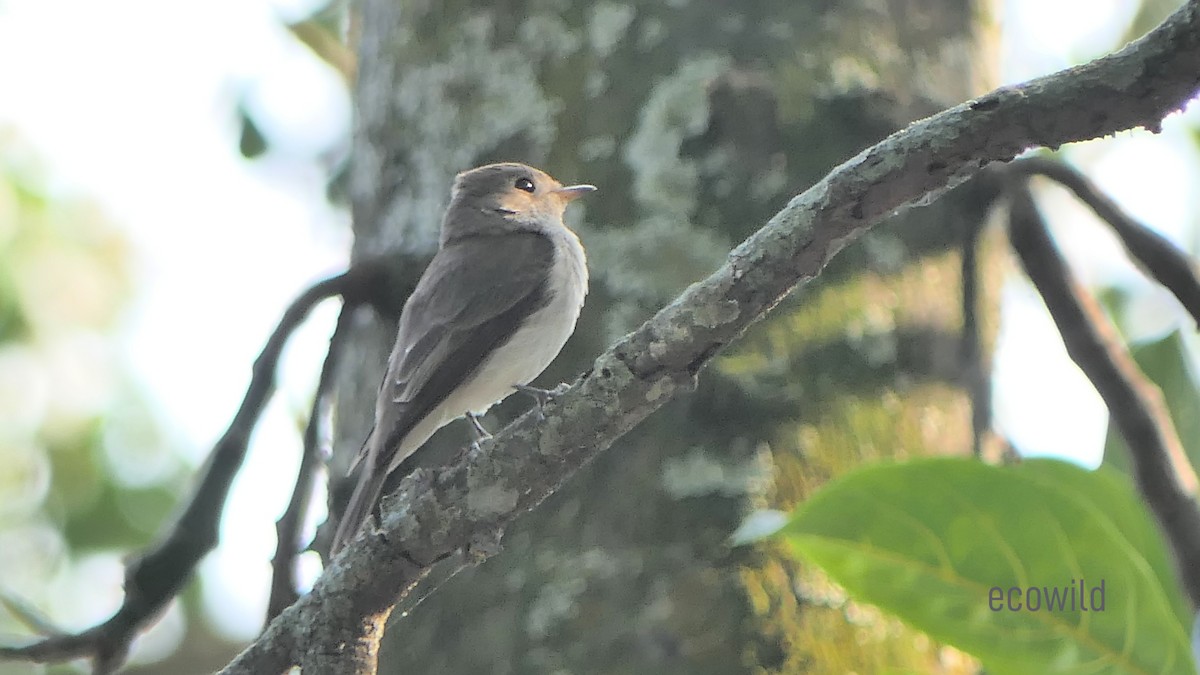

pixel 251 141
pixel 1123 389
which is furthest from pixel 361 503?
pixel 251 141

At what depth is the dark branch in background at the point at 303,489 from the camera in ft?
8.64

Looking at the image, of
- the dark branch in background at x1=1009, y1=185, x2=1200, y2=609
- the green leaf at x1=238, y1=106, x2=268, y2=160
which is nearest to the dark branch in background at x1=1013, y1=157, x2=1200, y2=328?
the dark branch in background at x1=1009, y1=185, x2=1200, y2=609

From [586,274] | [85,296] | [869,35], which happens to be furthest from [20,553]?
[869,35]

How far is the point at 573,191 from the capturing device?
3094 mm

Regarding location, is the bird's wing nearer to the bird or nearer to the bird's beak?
the bird

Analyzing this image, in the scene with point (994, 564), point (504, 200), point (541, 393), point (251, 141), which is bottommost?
point (994, 564)

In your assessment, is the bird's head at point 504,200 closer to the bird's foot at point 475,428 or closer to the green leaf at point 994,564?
the bird's foot at point 475,428

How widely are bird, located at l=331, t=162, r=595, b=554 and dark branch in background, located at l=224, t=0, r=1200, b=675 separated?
0.57 m

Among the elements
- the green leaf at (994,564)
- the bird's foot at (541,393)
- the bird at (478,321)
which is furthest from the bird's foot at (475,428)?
the green leaf at (994,564)

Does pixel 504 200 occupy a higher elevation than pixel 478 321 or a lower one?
higher

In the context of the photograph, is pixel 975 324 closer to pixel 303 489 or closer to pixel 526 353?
pixel 526 353

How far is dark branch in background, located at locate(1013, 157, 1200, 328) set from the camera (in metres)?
2.45

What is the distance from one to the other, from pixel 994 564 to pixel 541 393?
120cm

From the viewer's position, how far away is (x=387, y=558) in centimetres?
196
